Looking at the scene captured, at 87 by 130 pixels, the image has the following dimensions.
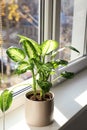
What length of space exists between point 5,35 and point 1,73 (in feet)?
0.56

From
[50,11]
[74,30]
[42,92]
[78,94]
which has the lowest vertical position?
[78,94]

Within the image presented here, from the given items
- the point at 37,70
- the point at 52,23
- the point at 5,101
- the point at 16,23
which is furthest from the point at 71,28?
the point at 5,101

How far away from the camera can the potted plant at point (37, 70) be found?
0.97m

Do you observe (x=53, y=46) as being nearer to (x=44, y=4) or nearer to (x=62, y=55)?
(x=44, y=4)

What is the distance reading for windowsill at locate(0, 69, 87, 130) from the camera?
111 cm

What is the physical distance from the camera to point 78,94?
1415 mm

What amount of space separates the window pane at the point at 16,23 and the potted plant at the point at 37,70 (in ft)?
0.54

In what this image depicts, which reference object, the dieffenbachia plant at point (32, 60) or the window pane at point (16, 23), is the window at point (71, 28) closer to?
the window pane at point (16, 23)

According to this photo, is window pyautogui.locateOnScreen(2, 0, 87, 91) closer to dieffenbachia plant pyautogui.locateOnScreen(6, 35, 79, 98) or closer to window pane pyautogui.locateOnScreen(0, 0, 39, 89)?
window pane pyautogui.locateOnScreen(0, 0, 39, 89)

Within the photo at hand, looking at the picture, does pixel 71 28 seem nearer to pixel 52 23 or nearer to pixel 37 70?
pixel 52 23

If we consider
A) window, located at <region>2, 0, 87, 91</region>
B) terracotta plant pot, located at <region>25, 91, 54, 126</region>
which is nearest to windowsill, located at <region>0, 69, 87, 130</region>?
terracotta plant pot, located at <region>25, 91, 54, 126</region>

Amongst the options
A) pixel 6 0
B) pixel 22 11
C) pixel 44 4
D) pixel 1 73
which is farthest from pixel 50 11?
pixel 1 73

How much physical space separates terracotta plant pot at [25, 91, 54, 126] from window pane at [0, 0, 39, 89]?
0.63 feet

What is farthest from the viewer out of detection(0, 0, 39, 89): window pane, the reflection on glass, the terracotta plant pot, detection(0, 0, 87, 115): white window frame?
the reflection on glass
